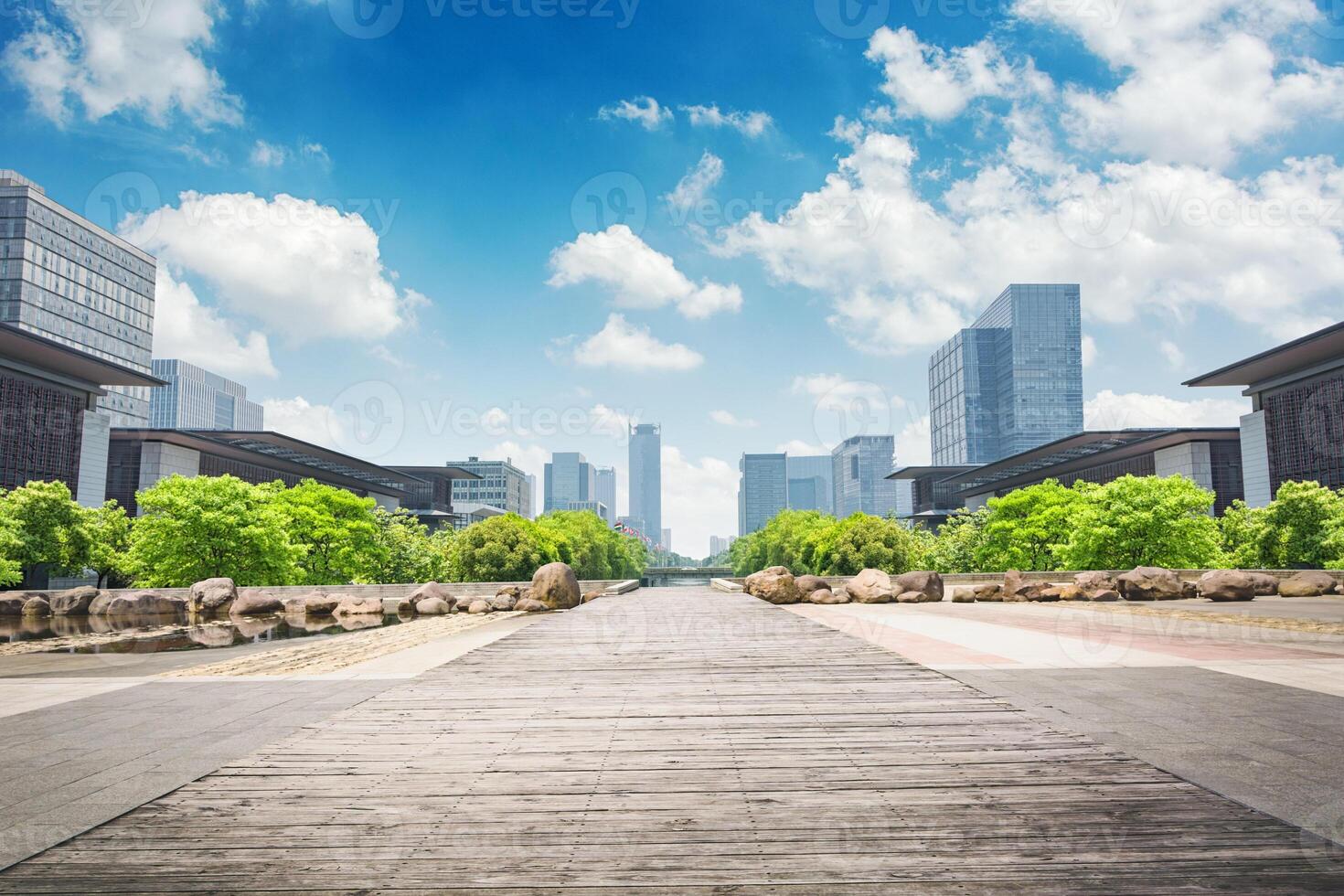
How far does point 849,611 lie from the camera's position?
25.1 m

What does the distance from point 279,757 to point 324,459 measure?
80669mm

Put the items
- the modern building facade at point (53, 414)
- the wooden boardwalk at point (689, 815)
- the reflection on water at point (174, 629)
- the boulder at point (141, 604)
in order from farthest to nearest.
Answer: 1. the modern building facade at point (53, 414)
2. the boulder at point (141, 604)
3. the reflection on water at point (174, 629)
4. the wooden boardwalk at point (689, 815)

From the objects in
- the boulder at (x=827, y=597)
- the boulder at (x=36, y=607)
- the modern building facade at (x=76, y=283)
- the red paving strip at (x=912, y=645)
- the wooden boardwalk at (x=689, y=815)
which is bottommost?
the boulder at (x=36, y=607)

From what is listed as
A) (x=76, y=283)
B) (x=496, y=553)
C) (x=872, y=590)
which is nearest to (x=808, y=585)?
(x=872, y=590)

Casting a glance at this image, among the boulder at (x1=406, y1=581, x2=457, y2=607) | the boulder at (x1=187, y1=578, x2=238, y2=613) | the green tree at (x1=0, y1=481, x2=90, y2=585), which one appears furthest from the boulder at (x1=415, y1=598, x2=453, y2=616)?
the green tree at (x1=0, y1=481, x2=90, y2=585)

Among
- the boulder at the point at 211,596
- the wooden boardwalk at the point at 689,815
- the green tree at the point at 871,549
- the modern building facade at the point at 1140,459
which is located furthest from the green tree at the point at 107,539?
the modern building facade at the point at 1140,459

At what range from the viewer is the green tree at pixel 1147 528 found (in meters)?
39.2

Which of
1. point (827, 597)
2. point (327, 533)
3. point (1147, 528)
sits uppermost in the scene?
point (1147, 528)

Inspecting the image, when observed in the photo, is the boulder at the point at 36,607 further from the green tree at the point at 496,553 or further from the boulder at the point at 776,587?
the boulder at the point at 776,587

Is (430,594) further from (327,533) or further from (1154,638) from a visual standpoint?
(1154,638)

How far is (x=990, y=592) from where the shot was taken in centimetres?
2962

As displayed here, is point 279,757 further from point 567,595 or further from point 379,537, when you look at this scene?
point 379,537

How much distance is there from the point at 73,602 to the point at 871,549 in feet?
154

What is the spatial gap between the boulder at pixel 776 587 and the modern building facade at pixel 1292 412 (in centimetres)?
3906
